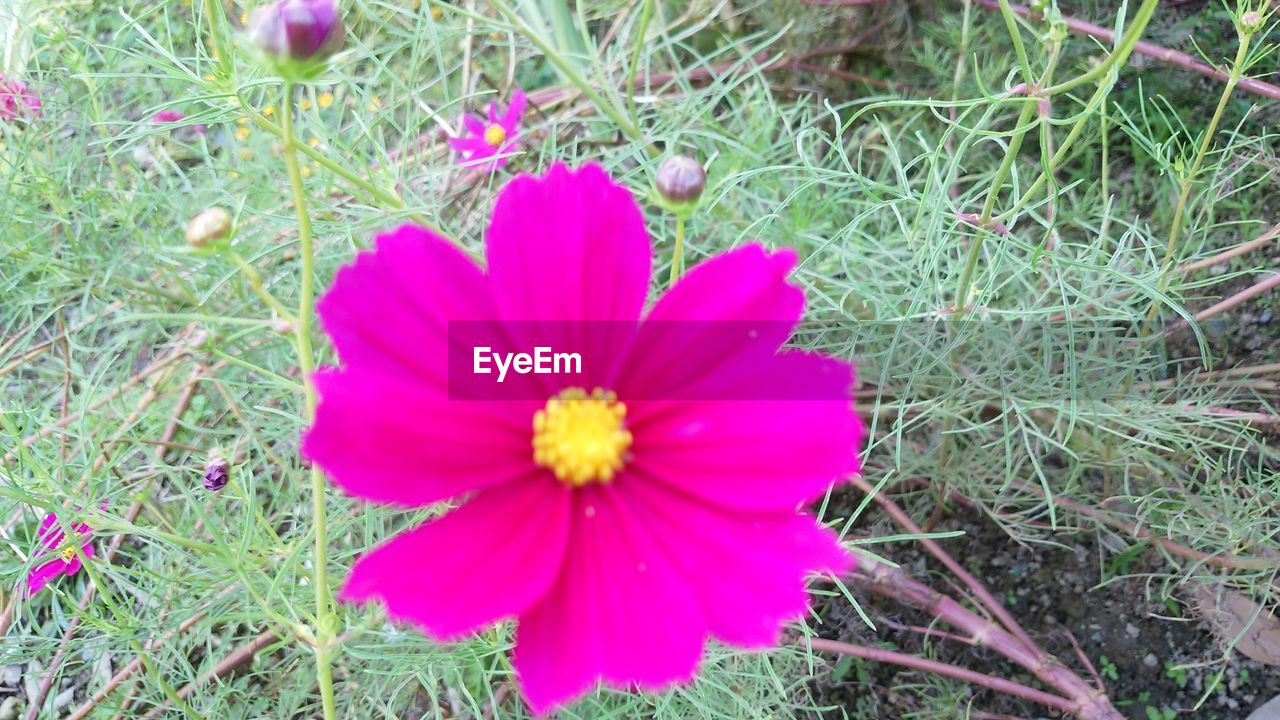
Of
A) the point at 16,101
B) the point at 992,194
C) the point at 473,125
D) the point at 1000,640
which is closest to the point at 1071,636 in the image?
the point at 1000,640

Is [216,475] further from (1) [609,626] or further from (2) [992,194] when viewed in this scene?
(2) [992,194]

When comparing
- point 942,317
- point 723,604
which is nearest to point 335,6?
point 723,604

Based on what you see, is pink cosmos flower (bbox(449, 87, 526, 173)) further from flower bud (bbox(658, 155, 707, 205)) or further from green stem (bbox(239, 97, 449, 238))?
flower bud (bbox(658, 155, 707, 205))

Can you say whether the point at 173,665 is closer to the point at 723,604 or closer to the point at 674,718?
the point at 674,718

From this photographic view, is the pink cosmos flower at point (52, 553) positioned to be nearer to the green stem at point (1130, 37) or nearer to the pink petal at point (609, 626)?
the pink petal at point (609, 626)

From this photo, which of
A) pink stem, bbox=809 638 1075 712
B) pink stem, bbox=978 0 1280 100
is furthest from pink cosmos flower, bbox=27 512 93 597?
pink stem, bbox=978 0 1280 100

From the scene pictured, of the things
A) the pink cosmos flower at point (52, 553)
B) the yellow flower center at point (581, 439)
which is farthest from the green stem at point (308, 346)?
the pink cosmos flower at point (52, 553)
